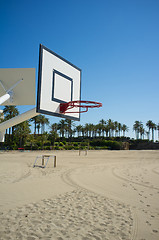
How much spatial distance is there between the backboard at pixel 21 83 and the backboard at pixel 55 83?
2447mm

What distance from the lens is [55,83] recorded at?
650 cm

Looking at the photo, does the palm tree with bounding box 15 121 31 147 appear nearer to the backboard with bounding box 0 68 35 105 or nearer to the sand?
the backboard with bounding box 0 68 35 105

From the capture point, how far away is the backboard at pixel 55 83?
5.59m

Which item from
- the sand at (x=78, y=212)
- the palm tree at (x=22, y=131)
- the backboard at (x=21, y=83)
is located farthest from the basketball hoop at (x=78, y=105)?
the palm tree at (x=22, y=131)

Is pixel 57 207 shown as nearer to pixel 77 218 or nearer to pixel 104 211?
pixel 77 218

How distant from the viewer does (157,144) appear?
214 feet

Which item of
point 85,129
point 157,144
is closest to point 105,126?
point 85,129

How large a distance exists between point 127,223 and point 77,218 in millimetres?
1386

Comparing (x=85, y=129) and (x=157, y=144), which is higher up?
(x=85, y=129)

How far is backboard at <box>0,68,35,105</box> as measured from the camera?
879 centimetres

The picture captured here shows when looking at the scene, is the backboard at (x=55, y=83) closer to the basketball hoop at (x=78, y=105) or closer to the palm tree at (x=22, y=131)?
the basketball hoop at (x=78, y=105)

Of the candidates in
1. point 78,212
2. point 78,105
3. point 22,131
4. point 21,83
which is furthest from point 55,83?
point 22,131

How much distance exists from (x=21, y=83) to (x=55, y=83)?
3.20 m

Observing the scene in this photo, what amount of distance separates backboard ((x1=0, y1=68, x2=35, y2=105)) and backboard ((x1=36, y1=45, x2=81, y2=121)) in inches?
96.3
